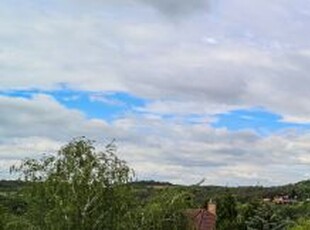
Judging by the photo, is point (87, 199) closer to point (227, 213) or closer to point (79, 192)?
point (79, 192)

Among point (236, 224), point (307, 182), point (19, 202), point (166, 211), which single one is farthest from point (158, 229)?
point (307, 182)

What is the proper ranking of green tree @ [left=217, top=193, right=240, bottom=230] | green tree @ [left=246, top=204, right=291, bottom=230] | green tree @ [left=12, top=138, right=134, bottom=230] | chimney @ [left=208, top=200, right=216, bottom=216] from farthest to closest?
chimney @ [left=208, top=200, right=216, bottom=216]
green tree @ [left=217, top=193, right=240, bottom=230]
green tree @ [left=246, top=204, right=291, bottom=230]
green tree @ [left=12, top=138, right=134, bottom=230]

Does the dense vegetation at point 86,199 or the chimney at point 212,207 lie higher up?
the chimney at point 212,207

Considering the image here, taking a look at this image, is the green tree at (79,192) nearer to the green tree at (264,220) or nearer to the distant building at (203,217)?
the distant building at (203,217)

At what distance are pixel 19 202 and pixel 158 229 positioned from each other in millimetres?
5939

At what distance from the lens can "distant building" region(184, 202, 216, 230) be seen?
31.4 m

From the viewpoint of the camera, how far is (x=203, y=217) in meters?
55.6

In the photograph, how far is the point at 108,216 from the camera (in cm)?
2895

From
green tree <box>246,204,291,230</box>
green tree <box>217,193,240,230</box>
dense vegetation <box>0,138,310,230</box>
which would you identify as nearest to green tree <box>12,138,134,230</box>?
dense vegetation <box>0,138,310,230</box>

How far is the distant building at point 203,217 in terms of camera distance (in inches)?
1237

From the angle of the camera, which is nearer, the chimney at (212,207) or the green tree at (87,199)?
the green tree at (87,199)

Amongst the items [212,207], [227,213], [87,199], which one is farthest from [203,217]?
[87,199]

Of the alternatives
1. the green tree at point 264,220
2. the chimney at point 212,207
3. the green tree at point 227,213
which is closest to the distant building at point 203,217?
the chimney at point 212,207

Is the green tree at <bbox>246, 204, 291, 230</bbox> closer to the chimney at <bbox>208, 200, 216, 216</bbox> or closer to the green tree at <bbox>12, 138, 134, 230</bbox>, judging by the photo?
the chimney at <bbox>208, 200, 216, 216</bbox>
